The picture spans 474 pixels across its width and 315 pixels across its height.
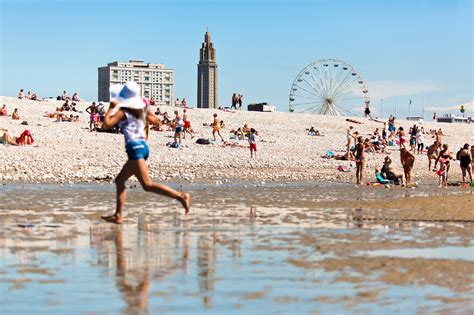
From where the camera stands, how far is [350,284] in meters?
7.27

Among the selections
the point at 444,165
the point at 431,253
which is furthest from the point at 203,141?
the point at 431,253

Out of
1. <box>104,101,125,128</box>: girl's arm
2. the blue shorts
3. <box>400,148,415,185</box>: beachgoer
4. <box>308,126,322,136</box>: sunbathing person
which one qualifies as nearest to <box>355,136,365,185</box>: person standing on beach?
<box>400,148,415,185</box>: beachgoer

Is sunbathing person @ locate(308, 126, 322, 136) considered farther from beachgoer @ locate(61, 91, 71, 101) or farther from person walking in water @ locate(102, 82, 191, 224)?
person walking in water @ locate(102, 82, 191, 224)

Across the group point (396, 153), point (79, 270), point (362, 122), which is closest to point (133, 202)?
point (79, 270)

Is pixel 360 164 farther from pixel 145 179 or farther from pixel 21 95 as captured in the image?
pixel 21 95

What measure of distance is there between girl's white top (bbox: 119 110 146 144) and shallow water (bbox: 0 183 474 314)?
1176 millimetres

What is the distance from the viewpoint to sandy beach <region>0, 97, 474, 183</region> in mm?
27188

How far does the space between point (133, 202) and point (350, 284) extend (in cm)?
976

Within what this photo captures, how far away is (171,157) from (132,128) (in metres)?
21.9

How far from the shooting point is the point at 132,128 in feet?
36.8

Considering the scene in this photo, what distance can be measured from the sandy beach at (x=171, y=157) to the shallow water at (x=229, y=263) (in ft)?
41.2

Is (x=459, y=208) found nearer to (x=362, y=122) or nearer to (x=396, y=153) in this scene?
(x=396, y=153)

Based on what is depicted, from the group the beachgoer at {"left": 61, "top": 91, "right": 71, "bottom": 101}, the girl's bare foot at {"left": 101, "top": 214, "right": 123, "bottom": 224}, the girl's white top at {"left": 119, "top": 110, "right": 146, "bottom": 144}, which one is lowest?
the girl's bare foot at {"left": 101, "top": 214, "right": 123, "bottom": 224}

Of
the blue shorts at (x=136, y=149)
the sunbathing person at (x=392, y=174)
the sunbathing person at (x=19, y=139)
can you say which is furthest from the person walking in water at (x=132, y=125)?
the sunbathing person at (x=19, y=139)
